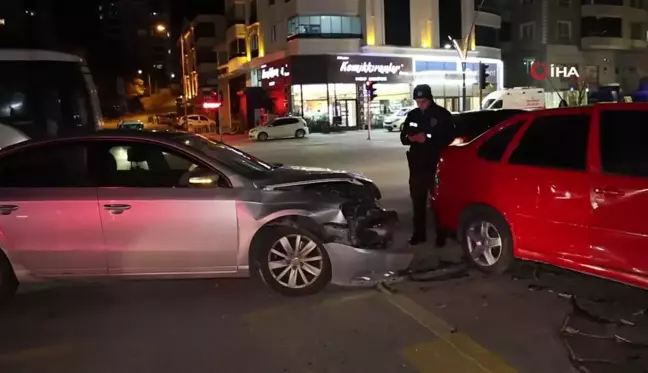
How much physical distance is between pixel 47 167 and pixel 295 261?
2.33 meters

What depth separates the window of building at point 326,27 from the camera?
4528 centimetres

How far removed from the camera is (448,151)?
7.08 metres

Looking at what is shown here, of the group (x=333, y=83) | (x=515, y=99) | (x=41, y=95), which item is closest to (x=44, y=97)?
(x=41, y=95)

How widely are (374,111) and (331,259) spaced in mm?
43019

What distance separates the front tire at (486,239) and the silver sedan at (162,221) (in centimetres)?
104

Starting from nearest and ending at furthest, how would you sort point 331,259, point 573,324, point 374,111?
1. point 573,324
2. point 331,259
3. point 374,111

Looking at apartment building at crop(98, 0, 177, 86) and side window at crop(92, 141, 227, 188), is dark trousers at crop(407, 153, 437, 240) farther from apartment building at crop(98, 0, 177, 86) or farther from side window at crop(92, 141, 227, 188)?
apartment building at crop(98, 0, 177, 86)

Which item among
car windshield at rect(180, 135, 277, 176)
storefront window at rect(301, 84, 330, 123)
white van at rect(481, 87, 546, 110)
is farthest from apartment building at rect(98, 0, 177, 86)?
car windshield at rect(180, 135, 277, 176)

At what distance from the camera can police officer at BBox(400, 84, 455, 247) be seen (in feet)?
24.5

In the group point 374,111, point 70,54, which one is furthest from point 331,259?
point 374,111

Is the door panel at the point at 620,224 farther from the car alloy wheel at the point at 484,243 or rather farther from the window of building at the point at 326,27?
the window of building at the point at 326,27

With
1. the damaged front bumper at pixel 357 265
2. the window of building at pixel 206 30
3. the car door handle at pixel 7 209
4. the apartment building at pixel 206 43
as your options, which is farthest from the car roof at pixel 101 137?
the window of building at pixel 206 30

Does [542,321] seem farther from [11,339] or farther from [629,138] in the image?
[11,339]

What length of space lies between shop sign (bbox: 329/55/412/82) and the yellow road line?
4116cm
